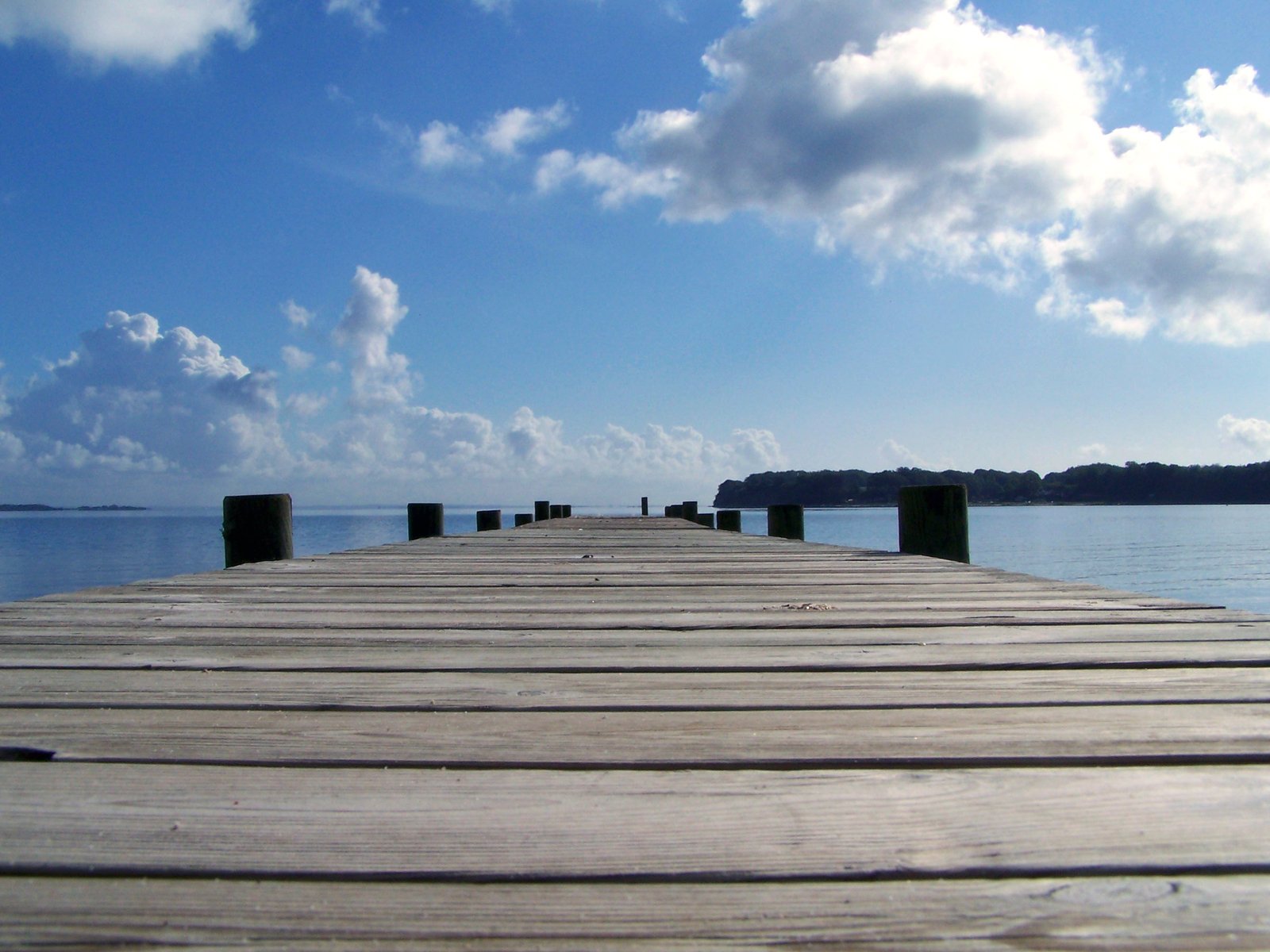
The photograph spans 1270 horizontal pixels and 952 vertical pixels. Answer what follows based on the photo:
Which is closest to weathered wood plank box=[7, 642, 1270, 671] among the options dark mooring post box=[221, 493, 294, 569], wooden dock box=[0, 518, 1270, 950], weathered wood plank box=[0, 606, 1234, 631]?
wooden dock box=[0, 518, 1270, 950]

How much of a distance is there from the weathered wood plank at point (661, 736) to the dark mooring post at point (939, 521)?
14.0ft

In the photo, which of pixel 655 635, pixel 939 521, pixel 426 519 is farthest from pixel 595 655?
pixel 426 519

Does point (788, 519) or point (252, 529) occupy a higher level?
point (252, 529)

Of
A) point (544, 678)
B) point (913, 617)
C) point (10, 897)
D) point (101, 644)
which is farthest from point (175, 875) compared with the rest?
point (913, 617)

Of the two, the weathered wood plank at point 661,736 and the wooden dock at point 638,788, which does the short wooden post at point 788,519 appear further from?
the weathered wood plank at point 661,736

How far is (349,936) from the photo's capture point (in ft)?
3.04

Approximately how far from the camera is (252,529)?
213 inches

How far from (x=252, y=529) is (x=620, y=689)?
14.0 ft

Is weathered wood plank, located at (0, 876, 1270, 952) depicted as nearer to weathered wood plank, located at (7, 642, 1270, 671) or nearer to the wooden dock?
the wooden dock

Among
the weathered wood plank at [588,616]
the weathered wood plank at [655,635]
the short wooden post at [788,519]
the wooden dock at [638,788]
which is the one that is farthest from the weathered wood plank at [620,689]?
the short wooden post at [788,519]

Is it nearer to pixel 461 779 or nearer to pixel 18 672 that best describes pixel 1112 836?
pixel 461 779

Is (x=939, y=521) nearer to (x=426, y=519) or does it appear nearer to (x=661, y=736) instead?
(x=661, y=736)

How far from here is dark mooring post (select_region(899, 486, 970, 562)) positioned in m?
5.84

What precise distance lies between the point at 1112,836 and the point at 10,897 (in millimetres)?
1381
